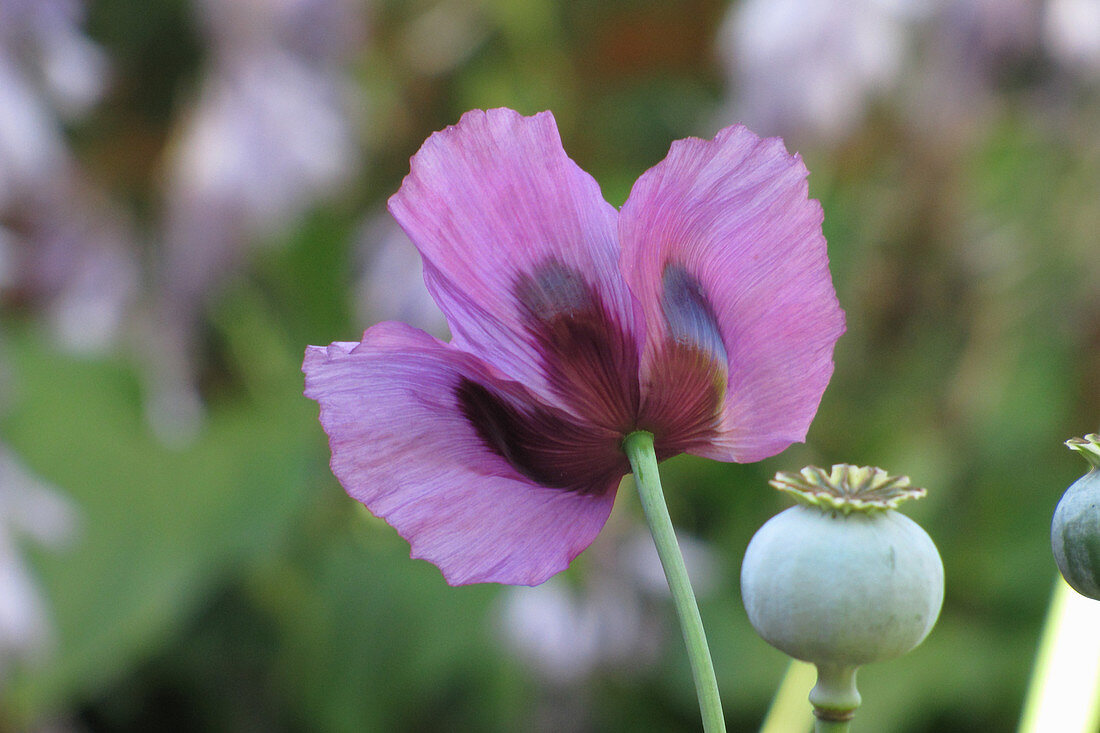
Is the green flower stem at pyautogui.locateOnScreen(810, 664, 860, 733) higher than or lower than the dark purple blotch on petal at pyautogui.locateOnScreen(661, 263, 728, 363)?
lower

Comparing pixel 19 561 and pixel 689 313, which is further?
pixel 19 561

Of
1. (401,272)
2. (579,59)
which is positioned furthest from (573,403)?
(579,59)

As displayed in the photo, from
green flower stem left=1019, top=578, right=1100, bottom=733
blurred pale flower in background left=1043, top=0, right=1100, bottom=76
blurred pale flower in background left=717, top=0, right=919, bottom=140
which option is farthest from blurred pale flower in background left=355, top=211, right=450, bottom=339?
green flower stem left=1019, top=578, right=1100, bottom=733

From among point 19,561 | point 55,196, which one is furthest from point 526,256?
Answer: point 55,196

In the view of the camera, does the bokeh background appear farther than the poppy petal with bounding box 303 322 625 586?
Yes

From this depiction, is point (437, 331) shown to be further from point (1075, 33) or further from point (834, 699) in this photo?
point (834, 699)

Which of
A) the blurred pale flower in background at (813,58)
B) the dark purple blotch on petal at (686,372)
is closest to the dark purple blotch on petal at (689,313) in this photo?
the dark purple blotch on petal at (686,372)

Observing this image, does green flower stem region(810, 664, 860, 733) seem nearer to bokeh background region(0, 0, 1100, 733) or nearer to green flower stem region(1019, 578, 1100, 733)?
green flower stem region(1019, 578, 1100, 733)
